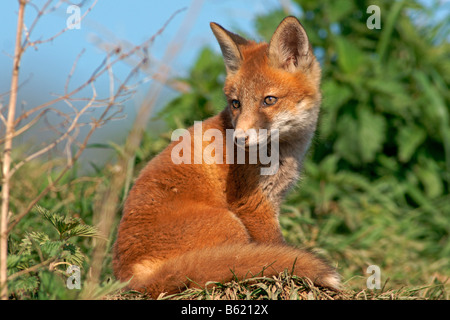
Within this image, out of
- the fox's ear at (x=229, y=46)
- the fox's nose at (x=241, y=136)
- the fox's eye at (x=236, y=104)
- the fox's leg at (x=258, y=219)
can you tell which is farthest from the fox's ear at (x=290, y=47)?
the fox's leg at (x=258, y=219)

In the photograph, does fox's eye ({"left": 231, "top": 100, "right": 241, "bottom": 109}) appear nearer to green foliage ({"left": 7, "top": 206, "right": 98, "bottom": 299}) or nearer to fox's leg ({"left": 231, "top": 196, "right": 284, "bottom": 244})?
fox's leg ({"left": 231, "top": 196, "right": 284, "bottom": 244})

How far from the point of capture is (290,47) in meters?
3.71

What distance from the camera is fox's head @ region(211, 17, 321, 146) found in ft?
11.5

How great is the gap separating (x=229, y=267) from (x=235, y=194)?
790 millimetres

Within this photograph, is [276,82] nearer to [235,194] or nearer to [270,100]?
[270,100]

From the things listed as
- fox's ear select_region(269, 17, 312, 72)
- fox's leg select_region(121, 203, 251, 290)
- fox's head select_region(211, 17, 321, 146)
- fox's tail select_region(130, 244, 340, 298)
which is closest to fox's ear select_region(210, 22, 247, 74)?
fox's head select_region(211, 17, 321, 146)

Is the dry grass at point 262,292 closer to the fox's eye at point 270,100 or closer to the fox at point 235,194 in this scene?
the fox at point 235,194

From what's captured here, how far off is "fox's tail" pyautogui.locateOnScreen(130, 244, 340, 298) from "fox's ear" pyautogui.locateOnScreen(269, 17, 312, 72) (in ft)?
4.87

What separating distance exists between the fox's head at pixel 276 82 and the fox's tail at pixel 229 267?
2.95 feet

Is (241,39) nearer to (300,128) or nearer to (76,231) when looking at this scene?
(300,128)

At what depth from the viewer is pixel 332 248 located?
4906 millimetres

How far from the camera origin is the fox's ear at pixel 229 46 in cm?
374
